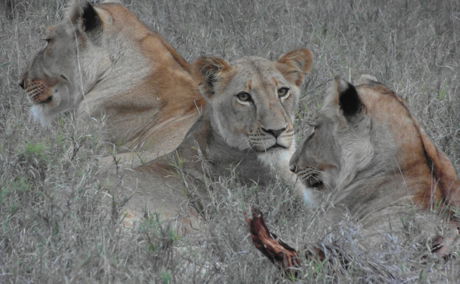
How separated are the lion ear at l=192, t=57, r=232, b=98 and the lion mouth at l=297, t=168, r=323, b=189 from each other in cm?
110

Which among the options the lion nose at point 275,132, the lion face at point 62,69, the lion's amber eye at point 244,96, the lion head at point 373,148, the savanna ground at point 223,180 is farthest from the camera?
the lion face at point 62,69

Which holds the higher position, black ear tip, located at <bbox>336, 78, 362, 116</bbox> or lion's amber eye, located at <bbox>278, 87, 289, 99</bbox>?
black ear tip, located at <bbox>336, 78, 362, 116</bbox>

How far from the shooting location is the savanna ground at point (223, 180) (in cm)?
366

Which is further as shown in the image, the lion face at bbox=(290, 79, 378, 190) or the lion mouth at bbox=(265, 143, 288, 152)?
the lion mouth at bbox=(265, 143, 288, 152)

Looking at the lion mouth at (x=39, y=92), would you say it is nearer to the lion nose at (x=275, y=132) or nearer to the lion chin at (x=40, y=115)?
the lion chin at (x=40, y=115)

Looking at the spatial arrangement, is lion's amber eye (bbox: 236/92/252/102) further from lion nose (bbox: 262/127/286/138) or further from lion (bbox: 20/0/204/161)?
lion (bbox: 20/0/204/161)

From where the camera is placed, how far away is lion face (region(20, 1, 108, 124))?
6.38 meters

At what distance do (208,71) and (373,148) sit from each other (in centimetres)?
154

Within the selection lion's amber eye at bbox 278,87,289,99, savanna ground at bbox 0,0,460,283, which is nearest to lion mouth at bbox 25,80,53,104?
savanna ground at bbox 0,0,460,283

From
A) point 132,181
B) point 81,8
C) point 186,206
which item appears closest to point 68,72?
point 81,8

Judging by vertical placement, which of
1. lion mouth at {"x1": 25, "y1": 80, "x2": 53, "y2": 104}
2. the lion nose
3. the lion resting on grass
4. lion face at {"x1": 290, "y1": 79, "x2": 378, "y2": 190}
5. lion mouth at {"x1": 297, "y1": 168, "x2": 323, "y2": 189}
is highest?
lion face at {"x1": 290, "y1": 79, "x2": 378, "y2": 190}

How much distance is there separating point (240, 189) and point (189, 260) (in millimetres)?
898

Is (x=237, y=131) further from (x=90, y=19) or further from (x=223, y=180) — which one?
(x=90, y=19)

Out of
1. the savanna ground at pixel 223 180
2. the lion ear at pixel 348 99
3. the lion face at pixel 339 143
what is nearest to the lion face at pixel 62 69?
the savanna ground at pixel 223 180
